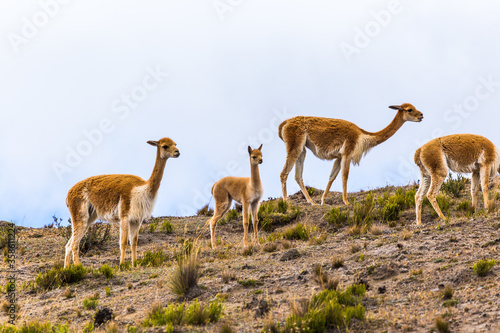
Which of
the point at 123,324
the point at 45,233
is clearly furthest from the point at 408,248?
the point at 45,233

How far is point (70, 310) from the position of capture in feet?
25.5

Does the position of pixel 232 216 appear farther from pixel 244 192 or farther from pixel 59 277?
pixel 59 277

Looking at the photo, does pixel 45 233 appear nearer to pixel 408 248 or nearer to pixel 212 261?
pixel 212 261

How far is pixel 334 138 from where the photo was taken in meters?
14.6

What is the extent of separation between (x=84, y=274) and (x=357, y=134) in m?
8.31

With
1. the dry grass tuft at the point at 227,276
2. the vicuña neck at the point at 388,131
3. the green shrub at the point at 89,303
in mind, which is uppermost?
the vicuña neck at the point at 388,131

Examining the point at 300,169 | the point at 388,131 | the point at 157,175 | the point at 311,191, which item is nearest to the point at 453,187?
the point at 388,131

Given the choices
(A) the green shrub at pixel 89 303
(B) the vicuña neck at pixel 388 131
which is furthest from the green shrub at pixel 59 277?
(B) the vicuña neck at pixel 388 131

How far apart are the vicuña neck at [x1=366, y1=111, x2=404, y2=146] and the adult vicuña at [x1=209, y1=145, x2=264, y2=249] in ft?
15.5

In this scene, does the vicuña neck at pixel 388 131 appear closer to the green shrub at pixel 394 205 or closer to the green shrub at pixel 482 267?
the green shrub at pixel 394 205

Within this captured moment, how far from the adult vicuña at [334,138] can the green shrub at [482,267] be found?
24.4 feet

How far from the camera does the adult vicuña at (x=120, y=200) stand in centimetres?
1006

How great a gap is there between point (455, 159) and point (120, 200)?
6.81 meters

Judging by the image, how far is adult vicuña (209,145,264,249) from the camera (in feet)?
36.7
